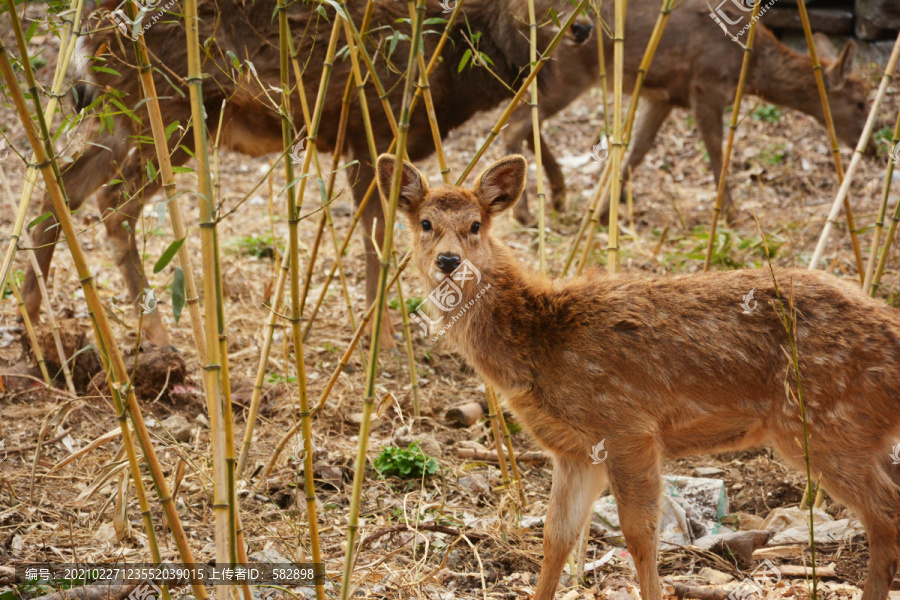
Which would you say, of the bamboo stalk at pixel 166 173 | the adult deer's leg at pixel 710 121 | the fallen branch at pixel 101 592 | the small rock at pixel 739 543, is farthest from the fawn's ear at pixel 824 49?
the fallen branch at pixel 101 592

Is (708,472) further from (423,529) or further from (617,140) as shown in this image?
(617,140)

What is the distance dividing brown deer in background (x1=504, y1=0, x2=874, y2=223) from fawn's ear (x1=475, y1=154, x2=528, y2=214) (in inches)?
188

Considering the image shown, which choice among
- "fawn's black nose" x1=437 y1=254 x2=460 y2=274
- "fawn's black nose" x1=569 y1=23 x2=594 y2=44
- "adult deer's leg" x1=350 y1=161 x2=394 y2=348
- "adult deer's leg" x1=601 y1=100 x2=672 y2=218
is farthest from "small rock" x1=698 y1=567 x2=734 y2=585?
"adult deer's leg" x1=601 y1=100 x2=672 y2=218

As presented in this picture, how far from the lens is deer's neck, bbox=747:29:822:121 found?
9.27 m

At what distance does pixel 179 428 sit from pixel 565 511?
219cm

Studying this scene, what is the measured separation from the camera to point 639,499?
3174 mm

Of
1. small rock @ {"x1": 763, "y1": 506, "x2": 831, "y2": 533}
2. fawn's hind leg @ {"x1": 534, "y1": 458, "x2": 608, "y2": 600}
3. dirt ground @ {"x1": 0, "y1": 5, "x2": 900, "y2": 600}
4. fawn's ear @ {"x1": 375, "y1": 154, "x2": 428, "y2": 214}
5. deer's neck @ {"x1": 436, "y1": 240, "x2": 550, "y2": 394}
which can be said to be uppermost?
fawn's ear @ {"x1": 375, "y1": 154, "x2": 428, "y2": 214}

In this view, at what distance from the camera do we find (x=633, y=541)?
10.4 feet

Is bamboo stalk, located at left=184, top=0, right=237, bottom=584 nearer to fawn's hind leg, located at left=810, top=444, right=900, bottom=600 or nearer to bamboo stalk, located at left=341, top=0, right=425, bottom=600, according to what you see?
bamboo stalk, located at left=341, top=0, right=425, bottom=600

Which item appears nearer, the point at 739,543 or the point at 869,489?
the point at 869,489

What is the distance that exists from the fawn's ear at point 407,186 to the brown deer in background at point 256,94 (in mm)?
1627

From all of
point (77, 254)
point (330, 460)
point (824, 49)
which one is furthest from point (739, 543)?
point (824, 49)

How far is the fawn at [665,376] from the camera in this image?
10.4ft

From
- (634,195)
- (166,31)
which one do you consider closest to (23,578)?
(166,31)
